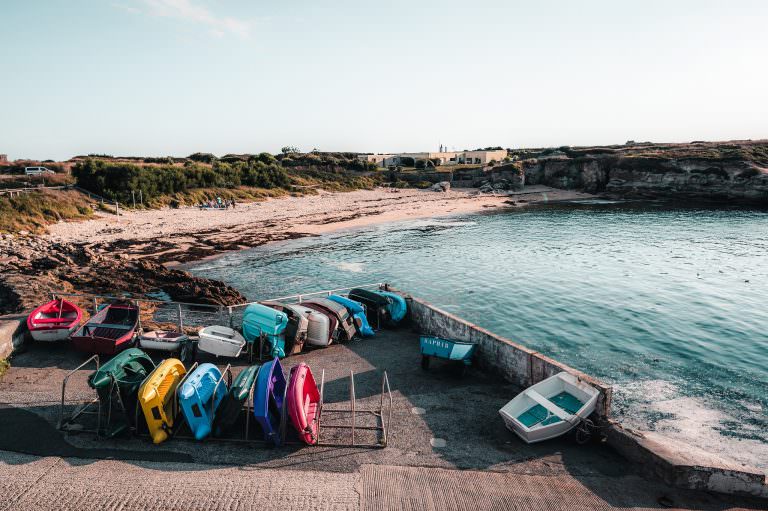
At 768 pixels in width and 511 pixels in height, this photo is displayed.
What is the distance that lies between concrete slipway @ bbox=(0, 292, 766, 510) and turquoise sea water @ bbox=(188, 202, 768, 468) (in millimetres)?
6225

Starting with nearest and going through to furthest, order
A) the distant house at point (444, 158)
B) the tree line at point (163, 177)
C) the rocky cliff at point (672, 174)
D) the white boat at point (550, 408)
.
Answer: the white boat at point (550, 408)
the tree line at point (163, 177)
the rocky cliff at point (672, 174)
the distant house at point (444, 158)

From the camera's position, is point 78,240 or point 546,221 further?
point 546,221

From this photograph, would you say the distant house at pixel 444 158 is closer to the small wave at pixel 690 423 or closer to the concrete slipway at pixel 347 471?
the small wave at pixel 690 423

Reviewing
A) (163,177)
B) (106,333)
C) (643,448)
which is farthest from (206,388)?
(163,177)

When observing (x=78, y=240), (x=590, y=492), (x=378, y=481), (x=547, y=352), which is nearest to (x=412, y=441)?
(x=378, y=481)

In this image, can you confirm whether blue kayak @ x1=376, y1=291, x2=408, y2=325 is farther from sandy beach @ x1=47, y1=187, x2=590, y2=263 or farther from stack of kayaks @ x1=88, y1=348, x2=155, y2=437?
sandy beach @ x1=47, y1=187, x2=590, y2=263

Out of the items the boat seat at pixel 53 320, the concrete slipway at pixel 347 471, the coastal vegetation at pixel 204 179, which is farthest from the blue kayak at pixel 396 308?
the coastal vegetation at pixel 204 179

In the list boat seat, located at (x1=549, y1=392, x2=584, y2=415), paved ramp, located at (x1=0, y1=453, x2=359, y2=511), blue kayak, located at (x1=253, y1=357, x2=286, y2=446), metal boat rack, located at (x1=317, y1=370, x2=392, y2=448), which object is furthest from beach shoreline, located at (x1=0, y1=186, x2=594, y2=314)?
boat seat, located at (x1=549, y1=392, x2=584, y2=415)

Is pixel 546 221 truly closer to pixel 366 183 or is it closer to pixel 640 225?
pixel 640 225

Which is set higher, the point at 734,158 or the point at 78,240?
the point at 734,158

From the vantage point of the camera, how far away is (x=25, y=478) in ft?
29.2

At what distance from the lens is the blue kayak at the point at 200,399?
10336 millimetres

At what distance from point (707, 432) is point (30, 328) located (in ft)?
68.3

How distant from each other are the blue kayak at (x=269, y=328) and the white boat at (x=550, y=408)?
7039mm
